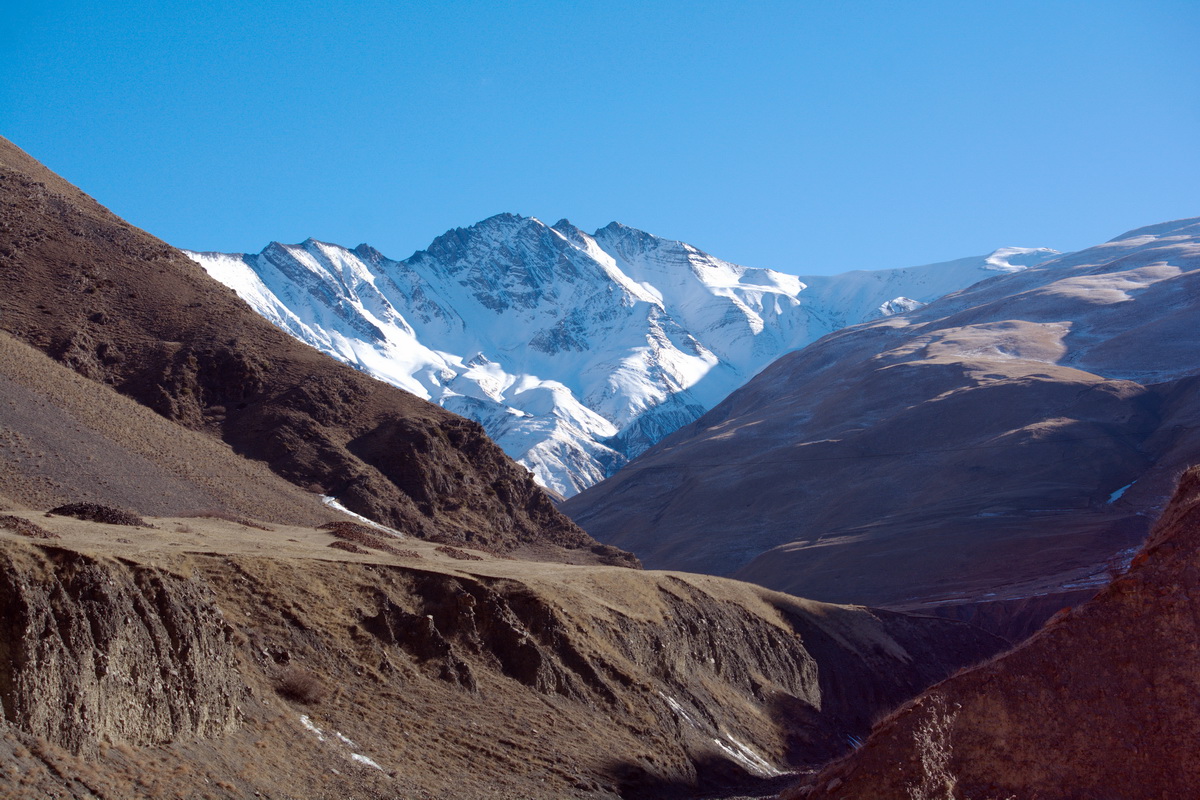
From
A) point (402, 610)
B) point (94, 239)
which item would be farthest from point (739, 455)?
point (402, 610)

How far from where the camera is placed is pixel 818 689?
4759 cm

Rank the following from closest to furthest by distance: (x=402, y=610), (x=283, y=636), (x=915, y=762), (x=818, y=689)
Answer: (x=915, y=762), (x=283, y=636), (x=402, y=610), (x=818, y=689)

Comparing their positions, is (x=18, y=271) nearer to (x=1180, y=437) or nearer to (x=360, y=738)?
(x=360, y=738)

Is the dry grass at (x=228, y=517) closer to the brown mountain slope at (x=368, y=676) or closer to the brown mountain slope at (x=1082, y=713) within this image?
the brown mountain slope at (x=368, y=676)

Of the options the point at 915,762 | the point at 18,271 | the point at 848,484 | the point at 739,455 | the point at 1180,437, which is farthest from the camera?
the point at 739,455

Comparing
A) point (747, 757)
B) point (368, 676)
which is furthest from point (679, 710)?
point (368, 676)

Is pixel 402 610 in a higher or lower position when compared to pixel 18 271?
lower

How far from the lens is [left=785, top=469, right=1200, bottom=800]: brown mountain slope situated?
1720 centimetres

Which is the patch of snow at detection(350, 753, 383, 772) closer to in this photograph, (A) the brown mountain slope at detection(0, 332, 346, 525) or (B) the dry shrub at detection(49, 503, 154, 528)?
(B) the dry shrub at detection(49, 503, 154, 528)

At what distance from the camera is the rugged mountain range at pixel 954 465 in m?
90.2

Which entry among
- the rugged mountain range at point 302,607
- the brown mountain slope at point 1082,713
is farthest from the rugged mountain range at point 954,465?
the brown mountain slope at point 1082,713

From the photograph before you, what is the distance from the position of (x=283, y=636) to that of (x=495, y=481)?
42.1m

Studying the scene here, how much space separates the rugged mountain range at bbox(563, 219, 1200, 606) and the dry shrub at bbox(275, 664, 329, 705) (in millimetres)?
61031

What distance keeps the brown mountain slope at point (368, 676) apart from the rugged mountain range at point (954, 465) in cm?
4284
